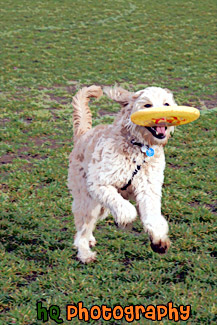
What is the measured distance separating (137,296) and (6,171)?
3.76 meters

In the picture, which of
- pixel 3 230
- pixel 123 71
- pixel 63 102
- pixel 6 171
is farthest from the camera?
pixel 123 71

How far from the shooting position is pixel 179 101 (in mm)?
11094

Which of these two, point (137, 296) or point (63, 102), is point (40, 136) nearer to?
point (63, 102)

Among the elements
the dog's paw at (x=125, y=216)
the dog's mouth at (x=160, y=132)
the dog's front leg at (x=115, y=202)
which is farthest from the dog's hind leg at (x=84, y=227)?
the dog's mouth at (x=160, y=132)

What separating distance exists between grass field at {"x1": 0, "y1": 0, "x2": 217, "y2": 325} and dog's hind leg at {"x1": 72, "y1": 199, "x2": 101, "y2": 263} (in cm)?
14

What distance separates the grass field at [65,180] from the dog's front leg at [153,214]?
674mm

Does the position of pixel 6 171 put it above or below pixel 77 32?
below

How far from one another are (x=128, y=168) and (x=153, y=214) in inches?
18.3

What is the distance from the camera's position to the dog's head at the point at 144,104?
380 centimetres

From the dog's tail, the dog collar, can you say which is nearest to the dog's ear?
the dog collar

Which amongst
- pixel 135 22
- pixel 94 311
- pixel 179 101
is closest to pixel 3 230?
pixel 94 311

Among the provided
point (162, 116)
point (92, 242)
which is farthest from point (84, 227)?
point (162, 116)

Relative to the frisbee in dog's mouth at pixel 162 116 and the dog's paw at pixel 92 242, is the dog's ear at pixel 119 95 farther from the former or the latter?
the dog's paw at pixel 92 242

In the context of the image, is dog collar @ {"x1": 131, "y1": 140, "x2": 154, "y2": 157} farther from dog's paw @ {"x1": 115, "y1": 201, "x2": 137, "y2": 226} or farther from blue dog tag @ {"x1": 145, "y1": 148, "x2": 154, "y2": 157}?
dog's paw @ {"x1": 115, "y1": 201, "x2": 137, "y2": 226}
